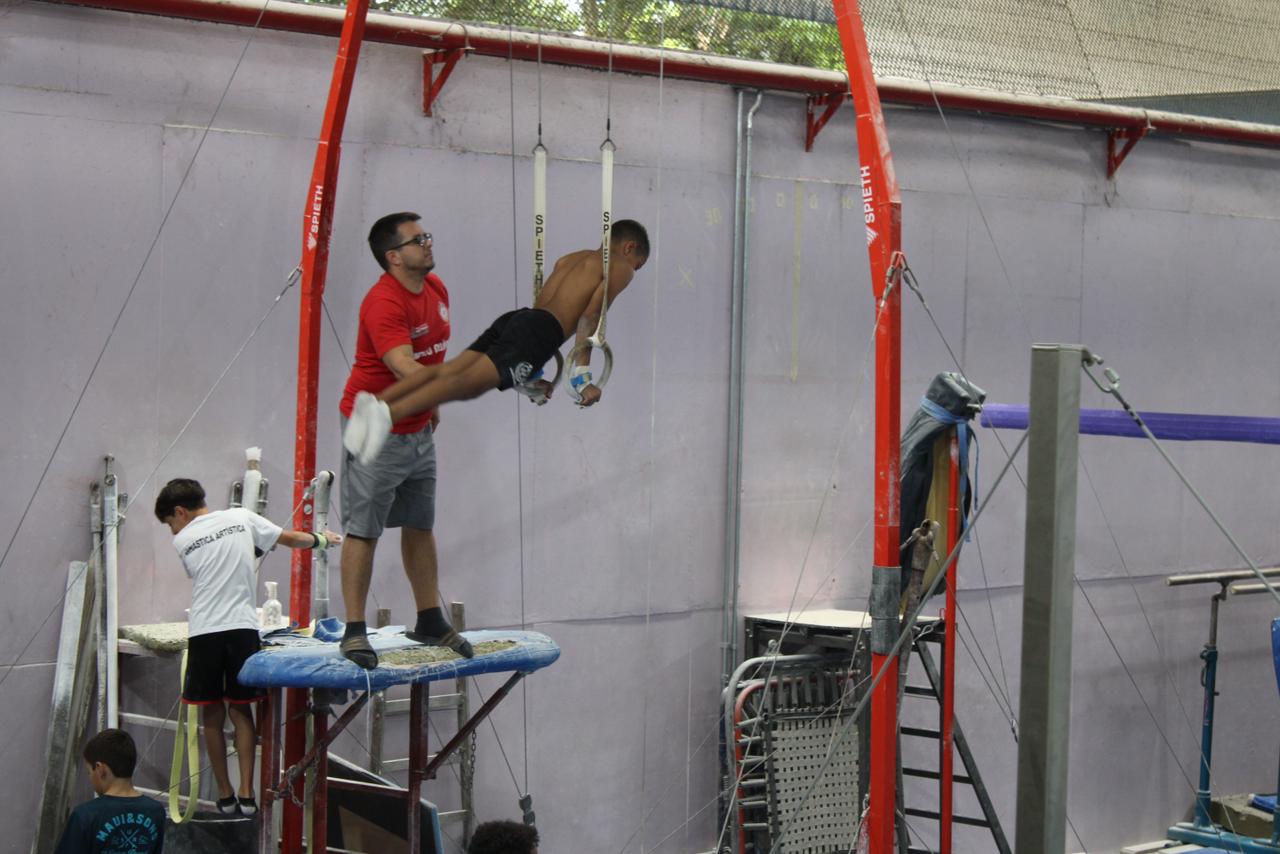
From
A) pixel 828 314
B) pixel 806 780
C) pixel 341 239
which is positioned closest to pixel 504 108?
pixel 341 239

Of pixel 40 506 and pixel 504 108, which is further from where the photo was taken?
pixel 504 108

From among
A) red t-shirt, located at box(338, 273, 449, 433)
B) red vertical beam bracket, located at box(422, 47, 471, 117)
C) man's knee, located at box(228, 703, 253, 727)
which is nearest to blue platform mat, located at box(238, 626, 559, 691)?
man's knee, located at box(228, 703, 253, 727)

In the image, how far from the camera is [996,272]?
877cm

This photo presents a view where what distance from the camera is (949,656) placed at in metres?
6.71

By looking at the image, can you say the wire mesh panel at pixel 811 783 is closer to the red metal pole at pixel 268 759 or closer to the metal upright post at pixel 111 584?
the red metal pole at pixel 268 759

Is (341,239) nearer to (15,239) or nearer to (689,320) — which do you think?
(15,239)

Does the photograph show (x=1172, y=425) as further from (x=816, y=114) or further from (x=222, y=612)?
(x=222, y=612)

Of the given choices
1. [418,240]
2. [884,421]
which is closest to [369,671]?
[418,240]

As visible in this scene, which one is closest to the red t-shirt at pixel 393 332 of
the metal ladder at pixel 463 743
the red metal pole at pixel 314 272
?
the red metal pole at pixel 314 272

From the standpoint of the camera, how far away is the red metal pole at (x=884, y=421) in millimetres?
5512

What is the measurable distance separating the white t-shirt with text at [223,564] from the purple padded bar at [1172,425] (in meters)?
3.28

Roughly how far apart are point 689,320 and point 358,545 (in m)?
3.00

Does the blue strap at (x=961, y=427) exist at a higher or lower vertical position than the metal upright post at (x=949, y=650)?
higher

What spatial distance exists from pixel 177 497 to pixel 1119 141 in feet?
19.9
